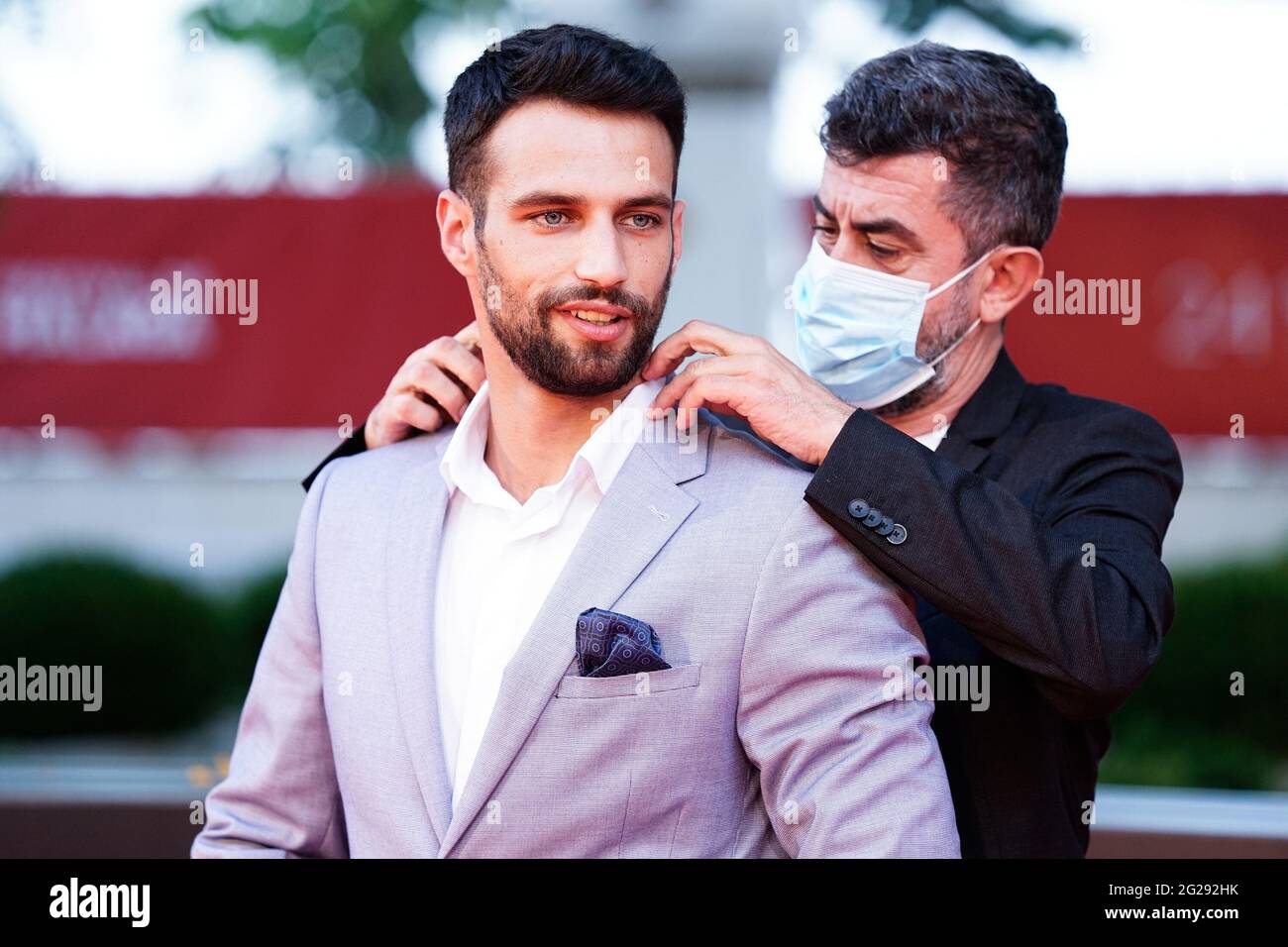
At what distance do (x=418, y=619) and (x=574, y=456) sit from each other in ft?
1.25

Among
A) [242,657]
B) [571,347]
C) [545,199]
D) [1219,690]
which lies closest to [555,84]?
[545,199]

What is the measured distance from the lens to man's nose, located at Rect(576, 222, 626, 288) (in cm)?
225

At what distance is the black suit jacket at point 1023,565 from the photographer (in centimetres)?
230

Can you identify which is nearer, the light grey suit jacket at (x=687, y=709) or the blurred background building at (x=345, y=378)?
the light grey suit jacket at (x=687, y=709)

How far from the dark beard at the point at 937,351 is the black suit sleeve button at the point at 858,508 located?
2.21 ft

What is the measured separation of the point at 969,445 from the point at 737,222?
3.71 meters

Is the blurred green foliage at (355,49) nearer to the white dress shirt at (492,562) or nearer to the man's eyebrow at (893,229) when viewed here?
the man's eyebrow at (893,229)

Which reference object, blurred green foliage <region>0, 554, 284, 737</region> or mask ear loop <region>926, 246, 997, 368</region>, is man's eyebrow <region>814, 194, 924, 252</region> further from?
blurred green foliage <region>0, 554, 284, 737</region>

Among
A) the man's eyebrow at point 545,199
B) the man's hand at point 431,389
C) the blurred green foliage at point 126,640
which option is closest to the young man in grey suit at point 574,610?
the man's eyebrow at point 545,199

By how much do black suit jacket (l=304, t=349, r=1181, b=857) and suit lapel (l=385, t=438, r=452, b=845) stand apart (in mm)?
375

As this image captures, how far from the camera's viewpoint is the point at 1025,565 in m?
2.34

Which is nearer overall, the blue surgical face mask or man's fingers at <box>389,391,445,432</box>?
man's fingers at <box>389,391,445,432</box>
